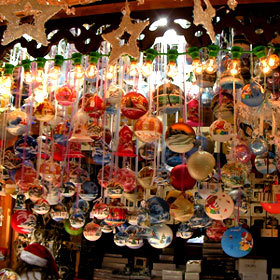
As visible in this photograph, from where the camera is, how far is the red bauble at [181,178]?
239cm

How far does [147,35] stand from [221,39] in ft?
3.71

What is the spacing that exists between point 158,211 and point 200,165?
1.19 feet

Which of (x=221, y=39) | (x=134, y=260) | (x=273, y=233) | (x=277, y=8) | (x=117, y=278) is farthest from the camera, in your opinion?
(x=134, y=260)

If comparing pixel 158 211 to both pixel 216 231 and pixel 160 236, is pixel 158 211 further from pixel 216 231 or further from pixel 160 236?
pixel 216 231

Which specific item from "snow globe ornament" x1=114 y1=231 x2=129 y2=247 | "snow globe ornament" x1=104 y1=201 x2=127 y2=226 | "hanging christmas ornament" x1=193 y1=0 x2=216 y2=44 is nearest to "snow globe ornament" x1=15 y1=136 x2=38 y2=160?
"snow globe ornament" x1=104 y1=201 x2=127 y2=226

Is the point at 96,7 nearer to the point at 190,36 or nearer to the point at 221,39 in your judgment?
the point at 190,36

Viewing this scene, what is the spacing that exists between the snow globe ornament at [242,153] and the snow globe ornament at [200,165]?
1.61 ft

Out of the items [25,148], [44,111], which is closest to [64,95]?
[44,111]

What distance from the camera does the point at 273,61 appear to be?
2023 millimetres

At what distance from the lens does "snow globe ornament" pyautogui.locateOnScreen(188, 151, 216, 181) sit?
218cm

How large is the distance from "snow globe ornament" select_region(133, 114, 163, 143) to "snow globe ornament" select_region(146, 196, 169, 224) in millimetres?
365

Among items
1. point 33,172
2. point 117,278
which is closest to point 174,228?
point 117,278

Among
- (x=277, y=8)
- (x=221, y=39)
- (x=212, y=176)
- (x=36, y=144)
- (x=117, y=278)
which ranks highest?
(x=221, y=39)

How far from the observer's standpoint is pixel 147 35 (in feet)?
7.02
